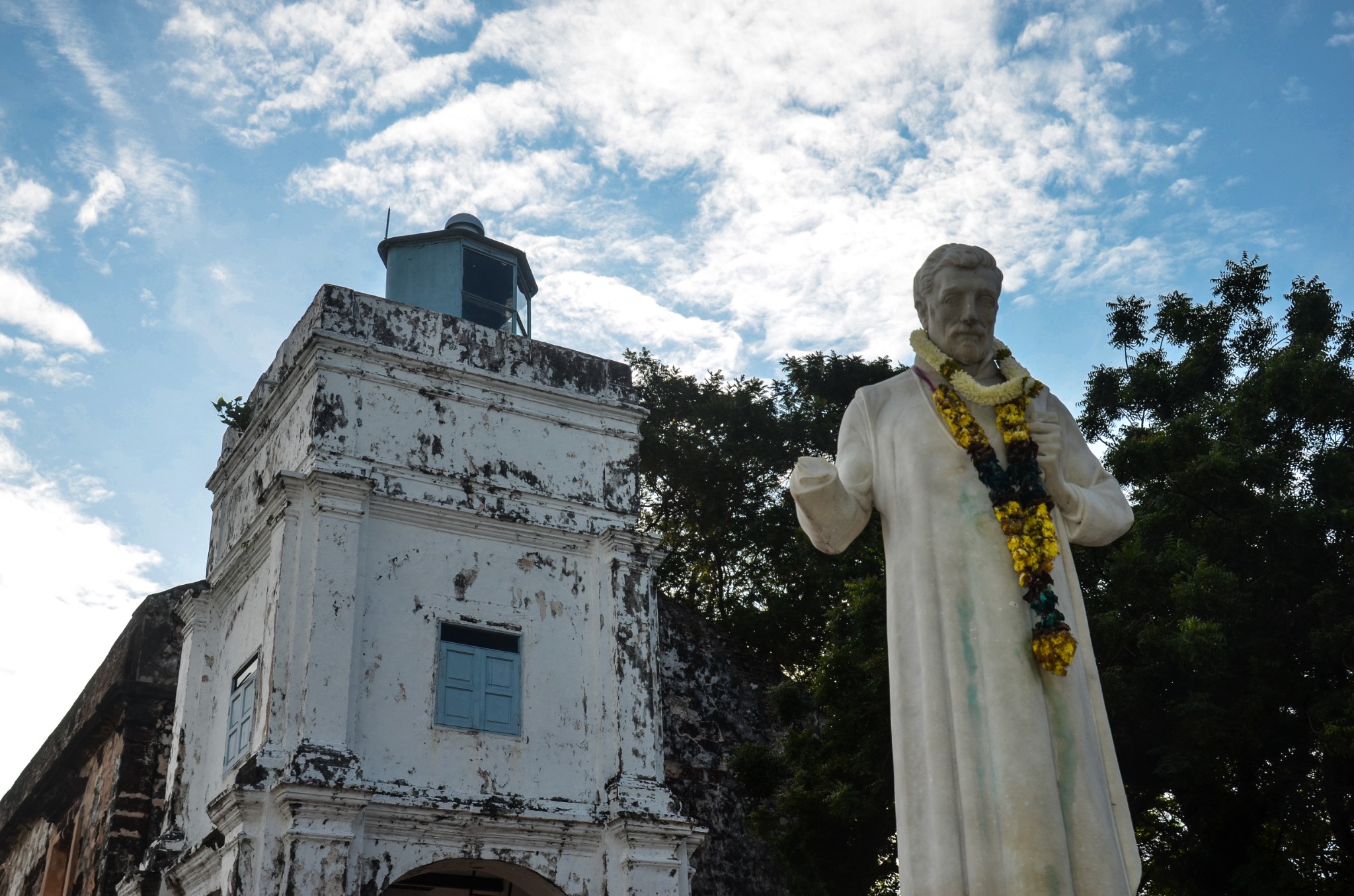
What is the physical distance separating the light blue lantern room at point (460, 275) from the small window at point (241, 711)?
4213mm

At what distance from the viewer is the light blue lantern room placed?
12562 millimetres

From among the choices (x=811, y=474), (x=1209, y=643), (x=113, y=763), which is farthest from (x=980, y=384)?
(x=113, y=763)

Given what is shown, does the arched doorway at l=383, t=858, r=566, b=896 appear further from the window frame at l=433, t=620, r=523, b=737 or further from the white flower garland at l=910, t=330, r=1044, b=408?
the white flower garland at l=910, t=330, r=1044, b=408

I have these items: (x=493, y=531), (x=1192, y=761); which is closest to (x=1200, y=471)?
(x=1192, y=761)

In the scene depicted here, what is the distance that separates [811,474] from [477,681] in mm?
6907

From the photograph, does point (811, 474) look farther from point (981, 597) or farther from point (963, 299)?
point (963, 299)

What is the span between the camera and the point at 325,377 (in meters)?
9.57

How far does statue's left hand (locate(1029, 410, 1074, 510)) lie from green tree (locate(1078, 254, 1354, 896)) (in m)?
5.61

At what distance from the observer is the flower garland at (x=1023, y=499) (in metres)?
2.58

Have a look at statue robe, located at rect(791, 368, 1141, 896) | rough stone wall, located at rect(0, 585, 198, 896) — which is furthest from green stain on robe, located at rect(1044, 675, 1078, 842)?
rough stone wall, located at rect(0, 585, 198, 896)

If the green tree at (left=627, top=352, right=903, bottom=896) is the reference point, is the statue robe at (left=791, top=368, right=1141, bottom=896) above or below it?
below

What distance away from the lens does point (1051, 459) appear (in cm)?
286

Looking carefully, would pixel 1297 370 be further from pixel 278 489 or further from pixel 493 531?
pixel 278 489

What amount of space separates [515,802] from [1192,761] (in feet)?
14.6
